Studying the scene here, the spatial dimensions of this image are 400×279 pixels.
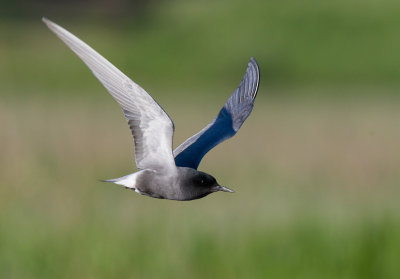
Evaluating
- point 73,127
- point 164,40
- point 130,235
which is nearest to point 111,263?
point 130,235

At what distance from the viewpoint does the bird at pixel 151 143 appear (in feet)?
8.09

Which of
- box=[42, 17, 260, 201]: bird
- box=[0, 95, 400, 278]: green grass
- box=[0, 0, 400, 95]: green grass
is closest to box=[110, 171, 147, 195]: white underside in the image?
box=[42, 17, 260, 201]: bird

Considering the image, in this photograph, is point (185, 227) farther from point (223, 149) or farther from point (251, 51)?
point (251, 51)

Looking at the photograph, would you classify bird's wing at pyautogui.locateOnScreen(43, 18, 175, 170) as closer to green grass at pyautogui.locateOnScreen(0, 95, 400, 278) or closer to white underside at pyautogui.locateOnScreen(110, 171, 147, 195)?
white underside at pyautogui.locateOnScreen(110, 171, 147, 195)

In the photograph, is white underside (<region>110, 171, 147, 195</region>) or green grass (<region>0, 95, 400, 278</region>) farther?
green grass (<region>0, 95, 400, 278</region>)

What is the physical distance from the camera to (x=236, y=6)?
22.2 metres

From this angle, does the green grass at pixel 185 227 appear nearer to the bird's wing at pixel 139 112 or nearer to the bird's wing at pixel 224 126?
the bird's wing at pixel 224 126

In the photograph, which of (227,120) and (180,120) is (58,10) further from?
(227,120)

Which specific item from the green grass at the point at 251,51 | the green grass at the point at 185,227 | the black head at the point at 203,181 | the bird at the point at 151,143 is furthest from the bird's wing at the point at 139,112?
the green grass at the point at 251,51

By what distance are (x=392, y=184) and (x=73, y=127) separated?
3.55m

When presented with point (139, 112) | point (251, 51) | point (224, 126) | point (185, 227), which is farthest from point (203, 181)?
point (251, 51)

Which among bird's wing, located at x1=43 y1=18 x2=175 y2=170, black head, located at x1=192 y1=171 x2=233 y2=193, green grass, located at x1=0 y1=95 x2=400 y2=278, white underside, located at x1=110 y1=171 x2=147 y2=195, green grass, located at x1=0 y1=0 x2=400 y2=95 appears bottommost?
green grass, located at x1=0 y1=95 x2=400 y2=278

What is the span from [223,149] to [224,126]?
654cm

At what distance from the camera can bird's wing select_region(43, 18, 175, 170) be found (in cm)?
261
